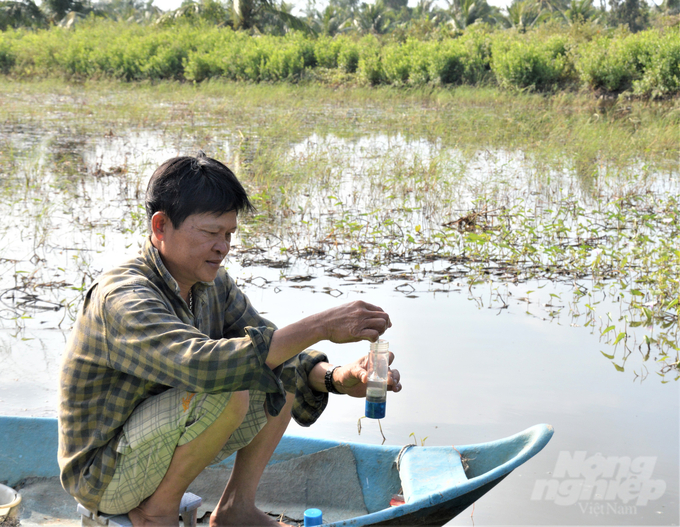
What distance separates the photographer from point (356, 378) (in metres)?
2.12

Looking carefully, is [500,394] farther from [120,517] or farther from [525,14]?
[525,14]

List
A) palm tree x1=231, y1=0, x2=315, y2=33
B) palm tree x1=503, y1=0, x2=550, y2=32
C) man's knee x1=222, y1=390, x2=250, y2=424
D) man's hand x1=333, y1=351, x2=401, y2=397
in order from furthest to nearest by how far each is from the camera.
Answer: palm tree x1=503, y1=0, x2=550, y2=32
palm tree x1=231, y1=0, x2=315, y2=33
man's hand x1=333, y1=351, x2=401, y2=397
man's knee x1=222, y1=390, x2=250, y2=424

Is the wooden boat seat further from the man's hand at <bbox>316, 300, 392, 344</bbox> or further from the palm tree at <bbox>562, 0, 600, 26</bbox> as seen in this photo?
the palm tree at <bbox>562, 0, 600, 26</bbox>

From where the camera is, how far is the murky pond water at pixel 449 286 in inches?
118

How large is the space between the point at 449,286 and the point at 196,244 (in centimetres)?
306

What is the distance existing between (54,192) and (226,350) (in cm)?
588

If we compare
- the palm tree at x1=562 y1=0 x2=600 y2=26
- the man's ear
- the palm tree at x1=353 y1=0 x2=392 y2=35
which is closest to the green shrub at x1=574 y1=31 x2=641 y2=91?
the palm tree at x1=562 y1=0 x2=600 y2=26

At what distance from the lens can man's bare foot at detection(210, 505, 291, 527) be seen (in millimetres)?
2125

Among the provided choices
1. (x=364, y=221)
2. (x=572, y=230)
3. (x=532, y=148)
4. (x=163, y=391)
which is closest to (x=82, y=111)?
(x=532, y=148)

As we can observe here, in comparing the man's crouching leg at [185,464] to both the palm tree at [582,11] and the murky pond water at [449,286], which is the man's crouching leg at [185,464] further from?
the palm tree at [582,11]

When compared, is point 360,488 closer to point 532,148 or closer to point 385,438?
point 385,438

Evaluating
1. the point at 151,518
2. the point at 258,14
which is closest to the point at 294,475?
the point at 151,518

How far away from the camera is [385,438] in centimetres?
305

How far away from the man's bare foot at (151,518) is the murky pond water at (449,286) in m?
1.05
